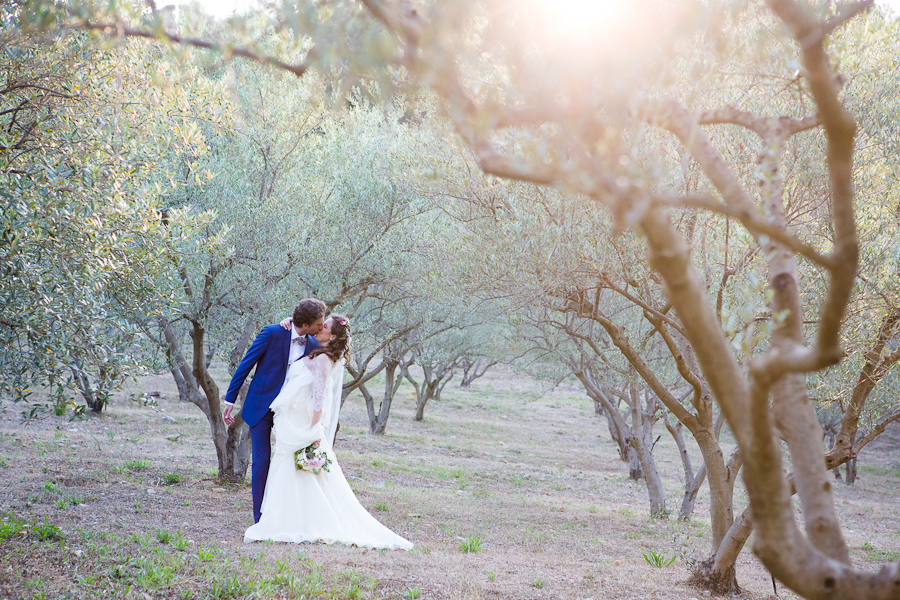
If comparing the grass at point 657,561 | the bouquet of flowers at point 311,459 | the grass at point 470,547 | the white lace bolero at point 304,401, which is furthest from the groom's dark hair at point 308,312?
the grass at point 657,561

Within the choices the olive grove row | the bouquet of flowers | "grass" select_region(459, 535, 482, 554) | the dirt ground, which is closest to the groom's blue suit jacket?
the bouquet of flowers

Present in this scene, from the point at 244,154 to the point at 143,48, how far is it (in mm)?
4637

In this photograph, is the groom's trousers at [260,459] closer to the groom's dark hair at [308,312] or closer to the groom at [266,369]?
the groom at [266,369]

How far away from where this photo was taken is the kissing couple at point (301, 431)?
7.58m

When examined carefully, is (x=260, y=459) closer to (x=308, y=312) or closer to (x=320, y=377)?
(x=320, y=377)

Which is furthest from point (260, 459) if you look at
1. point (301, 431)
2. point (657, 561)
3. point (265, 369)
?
point (657, 561)

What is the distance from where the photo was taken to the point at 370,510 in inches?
421

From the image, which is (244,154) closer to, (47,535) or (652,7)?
(47,535)

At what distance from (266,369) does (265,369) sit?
0.01 metres

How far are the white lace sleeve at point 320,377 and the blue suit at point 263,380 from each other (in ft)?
0.68

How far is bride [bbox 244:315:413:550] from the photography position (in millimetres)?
7500

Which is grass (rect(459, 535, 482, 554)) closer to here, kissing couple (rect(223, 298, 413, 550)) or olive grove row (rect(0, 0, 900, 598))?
kissing couple (rect(223, 298, 413, 550))

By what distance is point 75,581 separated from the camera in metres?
4.98

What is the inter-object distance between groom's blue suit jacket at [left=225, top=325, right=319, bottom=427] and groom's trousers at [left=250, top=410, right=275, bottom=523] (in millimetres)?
116
